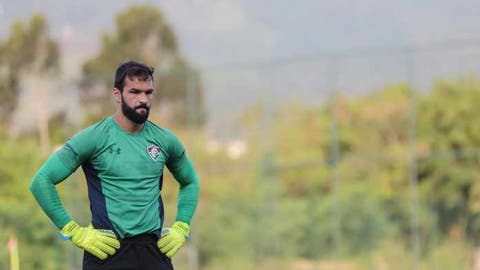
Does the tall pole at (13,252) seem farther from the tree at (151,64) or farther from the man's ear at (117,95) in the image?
the tree at (151,64)

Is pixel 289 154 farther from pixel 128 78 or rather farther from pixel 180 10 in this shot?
pixel 128 78

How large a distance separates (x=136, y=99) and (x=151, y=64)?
26.1 m

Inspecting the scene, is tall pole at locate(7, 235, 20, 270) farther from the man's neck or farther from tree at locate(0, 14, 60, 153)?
tree at locate(0, 14, 60, 153)

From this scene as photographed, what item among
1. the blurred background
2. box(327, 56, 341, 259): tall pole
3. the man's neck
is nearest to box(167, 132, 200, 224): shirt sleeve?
the man's neck

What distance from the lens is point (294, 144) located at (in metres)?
22.8

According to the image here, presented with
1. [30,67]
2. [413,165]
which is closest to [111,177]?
[413,165]

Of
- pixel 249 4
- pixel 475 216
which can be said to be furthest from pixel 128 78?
pixel 249 4

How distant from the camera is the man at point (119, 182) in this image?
625cm

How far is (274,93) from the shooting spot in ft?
74.4

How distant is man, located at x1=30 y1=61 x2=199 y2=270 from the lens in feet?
20.5

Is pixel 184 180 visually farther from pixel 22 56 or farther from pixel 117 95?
pixel 22 56

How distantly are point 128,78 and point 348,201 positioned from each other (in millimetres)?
15602

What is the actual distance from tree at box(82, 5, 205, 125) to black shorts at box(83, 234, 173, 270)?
16000mm

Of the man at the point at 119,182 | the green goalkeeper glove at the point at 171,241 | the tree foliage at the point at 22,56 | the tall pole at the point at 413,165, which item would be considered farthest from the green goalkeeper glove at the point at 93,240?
the tree foliage at the point at 22,56
